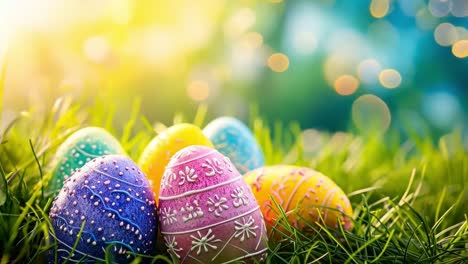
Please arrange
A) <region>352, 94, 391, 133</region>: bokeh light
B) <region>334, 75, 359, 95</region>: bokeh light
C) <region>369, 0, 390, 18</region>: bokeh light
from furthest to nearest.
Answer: <region>334, 75, 359, 95</region>: bokeh light, <region>352, 94, 391, 133</region>: bokeh light, <region>369, 0, 390, 18</region>: bokeh light

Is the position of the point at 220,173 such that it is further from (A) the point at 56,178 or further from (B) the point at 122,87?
(B) the point at 122,87

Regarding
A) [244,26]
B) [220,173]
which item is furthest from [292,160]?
[244,26]

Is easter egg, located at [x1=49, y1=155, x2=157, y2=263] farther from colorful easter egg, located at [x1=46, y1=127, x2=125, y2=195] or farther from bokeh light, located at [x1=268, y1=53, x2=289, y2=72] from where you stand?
bokeh light, located at [x1=268, y1=53, x2=289, y2=72]

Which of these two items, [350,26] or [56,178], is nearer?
[56,178]


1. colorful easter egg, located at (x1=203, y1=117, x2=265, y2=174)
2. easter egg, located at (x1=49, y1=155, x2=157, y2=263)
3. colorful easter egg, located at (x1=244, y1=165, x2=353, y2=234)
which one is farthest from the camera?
Answer: colorful easter egg, located at (x1=203, y1=117, x2=265, y2=174)

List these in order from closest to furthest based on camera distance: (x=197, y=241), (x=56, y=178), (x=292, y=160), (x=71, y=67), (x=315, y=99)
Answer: (x=197, y=241) → (x=56, y=178) → (x=292, y=160) → (x=71, y=67) → (x=315, y=99)

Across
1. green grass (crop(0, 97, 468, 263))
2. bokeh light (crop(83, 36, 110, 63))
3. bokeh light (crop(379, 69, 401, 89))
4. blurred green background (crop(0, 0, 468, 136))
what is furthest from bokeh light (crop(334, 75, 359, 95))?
bokeh light (crop(83, 36, 110, 63))

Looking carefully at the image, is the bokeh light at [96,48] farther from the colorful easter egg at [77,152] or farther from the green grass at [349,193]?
the colorful easter egg at [77,152]
